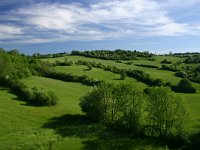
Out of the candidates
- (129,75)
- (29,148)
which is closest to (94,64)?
(129,75)

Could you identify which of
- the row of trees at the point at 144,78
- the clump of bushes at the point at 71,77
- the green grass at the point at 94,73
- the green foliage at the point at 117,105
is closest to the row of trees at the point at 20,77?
the clump of bushes at the point at 71,77

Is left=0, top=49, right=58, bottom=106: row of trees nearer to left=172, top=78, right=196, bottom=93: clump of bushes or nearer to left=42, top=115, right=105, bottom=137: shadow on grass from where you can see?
left=42, top=115, right=105, bottom=137: shadow on grass

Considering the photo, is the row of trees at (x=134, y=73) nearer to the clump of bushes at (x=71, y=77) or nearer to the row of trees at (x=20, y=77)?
the clump of bushes at (x=71, y=77)

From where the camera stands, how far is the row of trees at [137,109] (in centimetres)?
8862

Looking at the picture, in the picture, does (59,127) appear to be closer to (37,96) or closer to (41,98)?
(41,98)

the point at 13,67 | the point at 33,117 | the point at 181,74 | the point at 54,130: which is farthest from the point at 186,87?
the point at 54,130

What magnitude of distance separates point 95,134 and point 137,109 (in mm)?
12736

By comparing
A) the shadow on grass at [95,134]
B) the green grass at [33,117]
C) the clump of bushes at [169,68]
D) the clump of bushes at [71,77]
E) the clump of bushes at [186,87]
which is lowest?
the shadow on grass at [95,134]

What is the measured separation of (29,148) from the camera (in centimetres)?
7350

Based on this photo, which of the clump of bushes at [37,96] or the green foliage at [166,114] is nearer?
the green foliage at [166,114]

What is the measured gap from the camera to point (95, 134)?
87438mm

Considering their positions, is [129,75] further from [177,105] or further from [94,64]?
[177,105]

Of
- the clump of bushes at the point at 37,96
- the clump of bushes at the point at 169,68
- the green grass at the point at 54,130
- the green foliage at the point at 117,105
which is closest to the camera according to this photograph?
the green grass at the point at 54,130

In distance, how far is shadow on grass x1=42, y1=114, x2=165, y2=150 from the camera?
7962 cm
